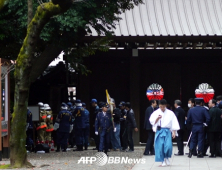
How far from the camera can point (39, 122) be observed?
18.1 meters

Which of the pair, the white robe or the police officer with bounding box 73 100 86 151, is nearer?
the white robe

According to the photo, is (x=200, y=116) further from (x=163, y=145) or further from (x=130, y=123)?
(x=130, y=123)

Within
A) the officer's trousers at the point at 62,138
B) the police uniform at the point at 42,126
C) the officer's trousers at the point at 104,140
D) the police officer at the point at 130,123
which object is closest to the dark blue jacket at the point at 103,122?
the officer's trousers at the point at 104,140

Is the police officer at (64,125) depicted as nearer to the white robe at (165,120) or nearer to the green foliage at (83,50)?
the green foliage at (83,50)

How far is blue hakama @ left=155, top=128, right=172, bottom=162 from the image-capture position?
13289 millimetres

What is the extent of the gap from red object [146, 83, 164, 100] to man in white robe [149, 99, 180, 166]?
23.5ft

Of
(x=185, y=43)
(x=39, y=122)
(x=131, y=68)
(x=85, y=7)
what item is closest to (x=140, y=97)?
(x=131, y=68)

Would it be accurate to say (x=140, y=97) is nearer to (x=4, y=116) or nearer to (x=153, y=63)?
(x=153, y=63)

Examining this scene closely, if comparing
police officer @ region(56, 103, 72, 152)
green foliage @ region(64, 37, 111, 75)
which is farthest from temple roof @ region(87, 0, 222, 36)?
police officer @ region(56, 103, 72, 152)

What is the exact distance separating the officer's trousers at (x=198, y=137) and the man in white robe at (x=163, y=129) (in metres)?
2.24

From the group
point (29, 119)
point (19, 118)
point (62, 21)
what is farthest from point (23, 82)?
point (29, 119)

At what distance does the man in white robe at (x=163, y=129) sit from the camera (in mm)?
13312

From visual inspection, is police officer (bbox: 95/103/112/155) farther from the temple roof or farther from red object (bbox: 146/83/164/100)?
red object (bbox: 146/83/164/100)

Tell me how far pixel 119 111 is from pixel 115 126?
0.74m
